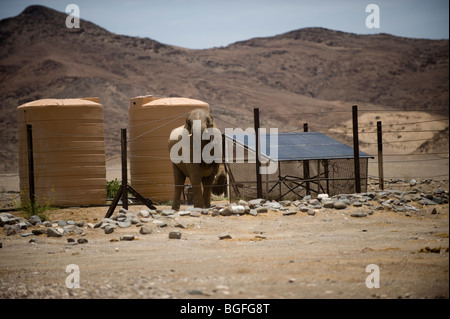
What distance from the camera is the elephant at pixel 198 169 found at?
1364cm

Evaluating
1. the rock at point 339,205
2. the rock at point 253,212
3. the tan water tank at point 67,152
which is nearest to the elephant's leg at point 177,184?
the rock at point 253,212

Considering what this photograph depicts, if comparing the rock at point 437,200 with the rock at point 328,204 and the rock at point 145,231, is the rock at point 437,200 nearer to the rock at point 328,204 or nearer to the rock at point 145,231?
the rock at point 328,204

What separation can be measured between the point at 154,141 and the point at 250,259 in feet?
31.4

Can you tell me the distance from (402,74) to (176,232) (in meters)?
90.6

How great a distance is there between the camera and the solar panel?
591 inches

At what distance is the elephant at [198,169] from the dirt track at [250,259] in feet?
5.56

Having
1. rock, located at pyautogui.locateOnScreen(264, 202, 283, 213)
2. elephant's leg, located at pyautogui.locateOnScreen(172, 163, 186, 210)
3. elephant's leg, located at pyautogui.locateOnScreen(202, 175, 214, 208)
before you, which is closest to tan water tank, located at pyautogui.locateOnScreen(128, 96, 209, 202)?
elephant's leg, located at pyautogui.locateOnScreen(172, 163, 186, 210)

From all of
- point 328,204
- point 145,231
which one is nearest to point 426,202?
point 328,204

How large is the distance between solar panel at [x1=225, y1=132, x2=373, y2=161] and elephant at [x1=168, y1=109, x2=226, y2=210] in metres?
1.23

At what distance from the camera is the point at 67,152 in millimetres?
16141

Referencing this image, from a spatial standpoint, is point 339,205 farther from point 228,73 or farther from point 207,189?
point 228,73

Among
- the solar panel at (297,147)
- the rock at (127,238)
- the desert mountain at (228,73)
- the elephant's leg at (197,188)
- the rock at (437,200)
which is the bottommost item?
the rock at (127,238)
